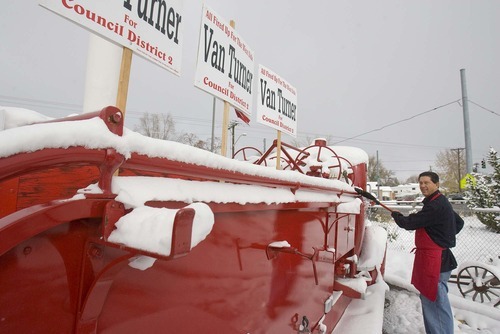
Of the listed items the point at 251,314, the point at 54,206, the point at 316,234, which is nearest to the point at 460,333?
the point at 316,234

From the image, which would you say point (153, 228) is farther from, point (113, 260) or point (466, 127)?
point (466, 127)

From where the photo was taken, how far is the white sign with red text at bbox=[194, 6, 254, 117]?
2570 mm

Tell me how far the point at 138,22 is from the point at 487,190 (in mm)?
16218

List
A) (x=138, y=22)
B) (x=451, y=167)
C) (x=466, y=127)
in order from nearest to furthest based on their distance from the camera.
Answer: (x=138, y=22)
(x=466, y=127)
(x=451, y=167)

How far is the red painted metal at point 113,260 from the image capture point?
673mm

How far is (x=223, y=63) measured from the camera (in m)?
2.83

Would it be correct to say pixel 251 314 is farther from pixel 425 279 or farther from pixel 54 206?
pixel 425 279

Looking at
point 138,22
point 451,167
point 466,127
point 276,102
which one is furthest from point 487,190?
point 451,167

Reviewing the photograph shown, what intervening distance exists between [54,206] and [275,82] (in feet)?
11.0

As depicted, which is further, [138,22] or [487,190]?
[487,190]

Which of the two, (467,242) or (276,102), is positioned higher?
(276,102)

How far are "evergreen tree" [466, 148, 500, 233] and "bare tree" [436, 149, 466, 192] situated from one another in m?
35.2

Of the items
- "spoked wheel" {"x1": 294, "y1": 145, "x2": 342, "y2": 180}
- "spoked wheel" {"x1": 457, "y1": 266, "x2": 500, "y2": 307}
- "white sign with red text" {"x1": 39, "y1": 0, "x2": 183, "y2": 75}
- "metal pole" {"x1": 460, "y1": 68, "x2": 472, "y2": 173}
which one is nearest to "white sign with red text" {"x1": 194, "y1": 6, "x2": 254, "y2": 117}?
"white sign with red text" {"x1": 39, "y1": 0, "x2": 183, "y2": 75}

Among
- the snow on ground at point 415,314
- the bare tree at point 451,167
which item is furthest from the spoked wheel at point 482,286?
the bare tree at point 451,167
